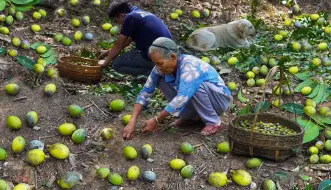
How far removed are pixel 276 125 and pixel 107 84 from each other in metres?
1.80

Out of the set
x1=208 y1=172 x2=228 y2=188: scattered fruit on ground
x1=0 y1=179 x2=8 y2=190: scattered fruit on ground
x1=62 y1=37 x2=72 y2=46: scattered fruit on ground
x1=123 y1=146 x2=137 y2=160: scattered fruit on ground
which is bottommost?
x1=62 y1=37 x2=72 y2=46: scattered fruit on ground

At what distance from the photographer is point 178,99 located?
3.74 metres

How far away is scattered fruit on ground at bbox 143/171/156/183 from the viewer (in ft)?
11.6

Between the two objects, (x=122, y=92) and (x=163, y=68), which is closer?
(x=163, y=68)

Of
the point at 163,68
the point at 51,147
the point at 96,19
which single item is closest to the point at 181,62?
the point at 163,68

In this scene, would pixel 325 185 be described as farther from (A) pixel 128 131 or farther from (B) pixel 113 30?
(B) pixel 113 30

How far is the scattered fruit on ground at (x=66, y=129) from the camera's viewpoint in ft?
12.7

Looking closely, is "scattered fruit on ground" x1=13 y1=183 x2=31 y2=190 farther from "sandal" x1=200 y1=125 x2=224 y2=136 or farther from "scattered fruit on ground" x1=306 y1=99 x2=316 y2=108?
"scattered fruit on ground" x1=306 y1=99 x2=316 y2=108

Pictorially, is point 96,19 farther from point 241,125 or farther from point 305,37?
point 241,125

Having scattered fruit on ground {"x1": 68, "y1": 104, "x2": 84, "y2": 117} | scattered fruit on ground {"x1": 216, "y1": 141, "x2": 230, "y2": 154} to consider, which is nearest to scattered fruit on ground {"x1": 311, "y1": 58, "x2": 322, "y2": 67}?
scattered fruit on ground {"x1": 216, "y1": 141, "x2": 230, "y2": 154}

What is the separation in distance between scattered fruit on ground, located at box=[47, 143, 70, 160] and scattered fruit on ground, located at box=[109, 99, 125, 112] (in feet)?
2.73

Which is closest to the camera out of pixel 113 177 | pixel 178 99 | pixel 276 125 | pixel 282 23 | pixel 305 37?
pixel 113 177

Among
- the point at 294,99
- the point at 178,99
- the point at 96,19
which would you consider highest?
the point at 178,99

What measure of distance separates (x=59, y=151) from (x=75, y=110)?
1.98 feet
